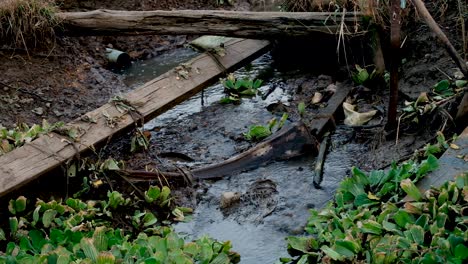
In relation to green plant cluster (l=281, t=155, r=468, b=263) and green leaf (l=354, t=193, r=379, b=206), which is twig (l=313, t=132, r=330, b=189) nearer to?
green plant cluster (l=281, t=155, r=468, b=263)

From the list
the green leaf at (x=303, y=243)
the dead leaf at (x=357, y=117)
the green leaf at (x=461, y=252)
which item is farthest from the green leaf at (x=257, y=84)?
the green leaf at (x=461, y=252)

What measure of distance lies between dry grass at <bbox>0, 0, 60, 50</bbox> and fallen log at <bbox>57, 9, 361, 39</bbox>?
573 mm

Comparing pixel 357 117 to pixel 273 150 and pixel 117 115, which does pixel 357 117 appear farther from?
pixel 117 115

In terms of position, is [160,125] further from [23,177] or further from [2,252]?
[2,252]

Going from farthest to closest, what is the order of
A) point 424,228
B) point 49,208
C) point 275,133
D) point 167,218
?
point 275,133, point 167,218, point 49,208, point 424,228

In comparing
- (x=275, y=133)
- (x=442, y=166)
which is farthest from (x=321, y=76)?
(x=442, y=166)

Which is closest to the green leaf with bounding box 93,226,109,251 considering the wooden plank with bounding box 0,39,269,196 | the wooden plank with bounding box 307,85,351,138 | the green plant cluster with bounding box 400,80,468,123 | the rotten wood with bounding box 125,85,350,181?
the wooden plank with bounding box 0,39,269,196

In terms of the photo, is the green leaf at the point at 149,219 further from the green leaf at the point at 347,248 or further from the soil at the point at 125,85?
the green leaf at the point at 347,248

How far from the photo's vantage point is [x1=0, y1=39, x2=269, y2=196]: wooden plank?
14.6 ft

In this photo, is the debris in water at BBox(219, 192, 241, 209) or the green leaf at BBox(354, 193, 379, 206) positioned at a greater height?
the green leaf at BBox(354, 193, 379, 206)

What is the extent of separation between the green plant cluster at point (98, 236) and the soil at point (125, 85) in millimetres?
819

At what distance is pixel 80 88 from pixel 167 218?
2.69 metres

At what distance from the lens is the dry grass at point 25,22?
20.4 feet

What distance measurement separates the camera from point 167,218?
4.51 m
